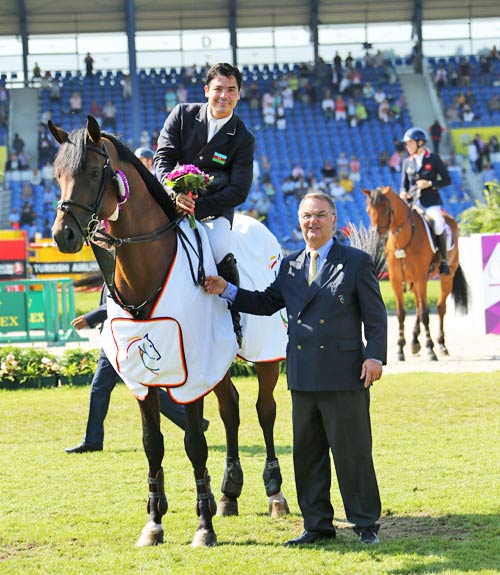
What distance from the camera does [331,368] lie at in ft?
16.5

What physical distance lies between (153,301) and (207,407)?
5.23 m

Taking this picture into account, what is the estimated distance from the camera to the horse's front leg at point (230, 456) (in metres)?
6.02

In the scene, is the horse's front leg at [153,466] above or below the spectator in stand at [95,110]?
below

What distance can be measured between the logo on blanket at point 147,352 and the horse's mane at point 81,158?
0.74m

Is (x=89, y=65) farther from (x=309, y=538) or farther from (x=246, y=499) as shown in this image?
(x=309, y=538)

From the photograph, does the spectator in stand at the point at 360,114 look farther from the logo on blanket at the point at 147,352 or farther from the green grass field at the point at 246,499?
the logo on blanket at the point at 147,352

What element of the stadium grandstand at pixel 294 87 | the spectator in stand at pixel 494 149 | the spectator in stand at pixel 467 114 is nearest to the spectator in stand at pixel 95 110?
the stadium grandstand at pixel 294 87

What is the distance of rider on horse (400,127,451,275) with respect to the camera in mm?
13758

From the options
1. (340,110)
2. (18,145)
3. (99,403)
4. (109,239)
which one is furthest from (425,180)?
(340,110)

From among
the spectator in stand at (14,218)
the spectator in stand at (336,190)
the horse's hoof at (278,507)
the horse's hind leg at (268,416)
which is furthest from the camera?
the spectator in stand at (336,190)

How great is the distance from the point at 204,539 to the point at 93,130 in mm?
2215

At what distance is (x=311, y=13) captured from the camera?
3666cm

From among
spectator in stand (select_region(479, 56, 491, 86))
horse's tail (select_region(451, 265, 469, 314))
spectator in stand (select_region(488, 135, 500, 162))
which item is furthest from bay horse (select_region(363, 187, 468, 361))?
spectator in stand (select_region(479, 56, 491, 86))

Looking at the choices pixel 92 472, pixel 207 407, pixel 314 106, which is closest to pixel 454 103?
pixel 314 106
